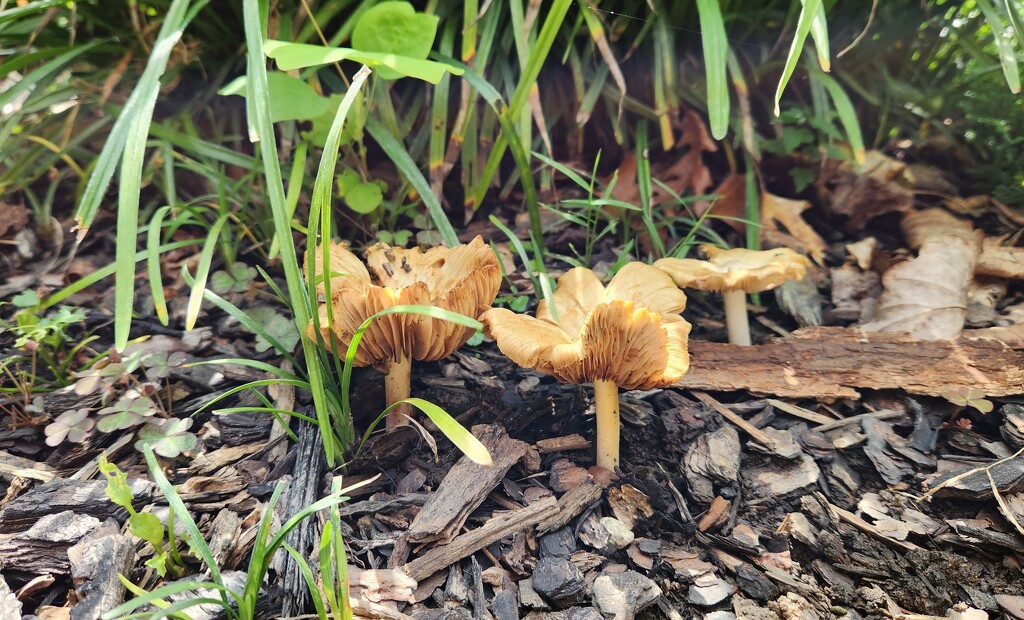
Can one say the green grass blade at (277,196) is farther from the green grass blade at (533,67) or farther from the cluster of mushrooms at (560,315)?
the green grass blade at (533,67)

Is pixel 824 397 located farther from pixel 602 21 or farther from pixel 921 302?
pixel 602 21

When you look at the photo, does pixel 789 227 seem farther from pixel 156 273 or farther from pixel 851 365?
pixel 156 273

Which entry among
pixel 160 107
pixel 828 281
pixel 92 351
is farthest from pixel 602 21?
pixel 92 351

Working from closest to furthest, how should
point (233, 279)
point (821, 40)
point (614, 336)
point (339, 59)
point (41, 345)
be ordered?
point (614, 336) < point (339, 59) < point (821, 40) < point (41, 345) < point (233, 279)

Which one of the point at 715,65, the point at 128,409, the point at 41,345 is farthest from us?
the point at 715,65

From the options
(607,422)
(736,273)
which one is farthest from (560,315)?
(736,273)

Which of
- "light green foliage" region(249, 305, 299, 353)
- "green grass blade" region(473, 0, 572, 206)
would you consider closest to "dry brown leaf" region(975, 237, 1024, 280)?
"green grass blade" region(473, 0, 572, 206)

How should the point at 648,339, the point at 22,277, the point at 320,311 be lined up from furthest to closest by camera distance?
the point at 22,277 < the point at 320,311 < the point at 648,339
